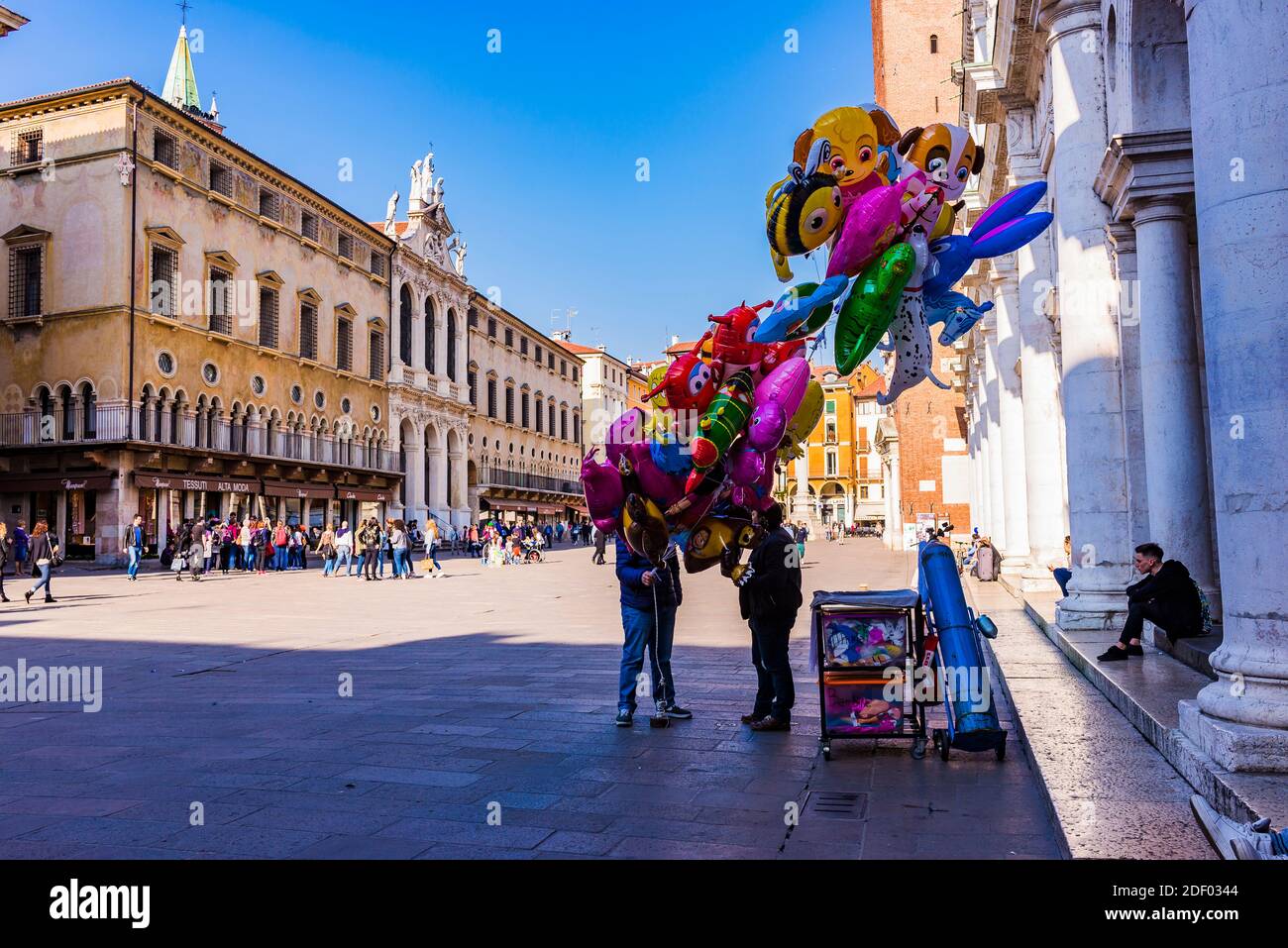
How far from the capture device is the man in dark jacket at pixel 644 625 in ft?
23.9

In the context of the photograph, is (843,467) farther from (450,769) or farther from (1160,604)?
(450,769)

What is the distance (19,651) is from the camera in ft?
38.2

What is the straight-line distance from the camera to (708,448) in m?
6.53

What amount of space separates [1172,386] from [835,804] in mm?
4683

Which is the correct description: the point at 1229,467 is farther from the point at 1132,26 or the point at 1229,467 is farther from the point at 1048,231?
the point at 1048,231

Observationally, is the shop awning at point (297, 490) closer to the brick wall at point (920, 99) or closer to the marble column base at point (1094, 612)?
the brick wall at point (920, 99)

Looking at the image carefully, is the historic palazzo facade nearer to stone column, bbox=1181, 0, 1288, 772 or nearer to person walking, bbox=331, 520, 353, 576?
person walking, bbox=331, 520, 353, 576

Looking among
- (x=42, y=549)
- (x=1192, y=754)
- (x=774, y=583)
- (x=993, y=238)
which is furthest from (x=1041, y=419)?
(x=42, y=549)

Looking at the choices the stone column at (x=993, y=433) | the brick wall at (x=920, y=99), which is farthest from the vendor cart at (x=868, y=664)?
the brick wall at (x=920, y=99)

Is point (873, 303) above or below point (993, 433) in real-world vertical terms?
below

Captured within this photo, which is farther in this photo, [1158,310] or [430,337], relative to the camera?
[430,337]

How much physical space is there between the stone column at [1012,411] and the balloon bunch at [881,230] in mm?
10197

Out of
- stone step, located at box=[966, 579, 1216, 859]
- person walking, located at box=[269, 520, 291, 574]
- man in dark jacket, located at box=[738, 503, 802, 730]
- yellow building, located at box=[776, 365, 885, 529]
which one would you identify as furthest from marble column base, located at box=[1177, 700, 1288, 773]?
yellow building, located at box=[776, 365, 885, 529]
